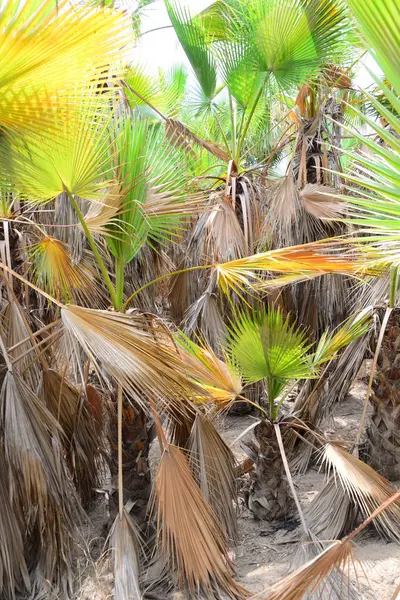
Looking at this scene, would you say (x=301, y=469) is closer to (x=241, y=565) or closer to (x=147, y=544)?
(x=241, y=565)

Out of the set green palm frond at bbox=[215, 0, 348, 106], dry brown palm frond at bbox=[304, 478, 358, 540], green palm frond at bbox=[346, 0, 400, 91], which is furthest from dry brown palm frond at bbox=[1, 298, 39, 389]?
green palm frond at bbox=[346, 0, 400, 91]

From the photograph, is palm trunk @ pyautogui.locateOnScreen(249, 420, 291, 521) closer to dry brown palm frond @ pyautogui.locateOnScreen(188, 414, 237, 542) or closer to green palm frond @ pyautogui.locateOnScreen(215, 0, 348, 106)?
dry brown palm frond @ pyautogui.locateOnScreen(188, 414, 237, 542)

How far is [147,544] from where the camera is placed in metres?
3.49

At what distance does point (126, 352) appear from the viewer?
220 centimetres

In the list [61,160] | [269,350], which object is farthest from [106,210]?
[269,350]

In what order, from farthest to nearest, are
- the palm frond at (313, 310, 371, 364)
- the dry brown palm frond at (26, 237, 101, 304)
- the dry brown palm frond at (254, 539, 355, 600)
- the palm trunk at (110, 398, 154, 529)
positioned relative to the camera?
the dry brown palm frond at (26, 237, 101, 304), the palm trunk at (110, 398, 154, 529), the palm frond at (313, 310, 371, 364), the dry brown palm frond at (254, 539, 355, 600)

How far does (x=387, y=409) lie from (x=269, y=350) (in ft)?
4.20

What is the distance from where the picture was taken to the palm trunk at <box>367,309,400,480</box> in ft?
12.5

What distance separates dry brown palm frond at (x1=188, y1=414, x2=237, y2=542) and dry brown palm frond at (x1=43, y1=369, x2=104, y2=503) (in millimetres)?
849

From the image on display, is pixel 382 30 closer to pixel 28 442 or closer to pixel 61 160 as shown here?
pixel 61 160

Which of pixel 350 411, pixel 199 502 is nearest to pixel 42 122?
pixel 199 502

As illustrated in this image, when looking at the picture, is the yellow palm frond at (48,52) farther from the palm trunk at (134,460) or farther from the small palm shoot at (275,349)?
the palm trunk at (134,460)

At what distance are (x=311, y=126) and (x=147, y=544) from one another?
3698mm

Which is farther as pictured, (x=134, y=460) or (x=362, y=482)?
(x=134, y=460)
